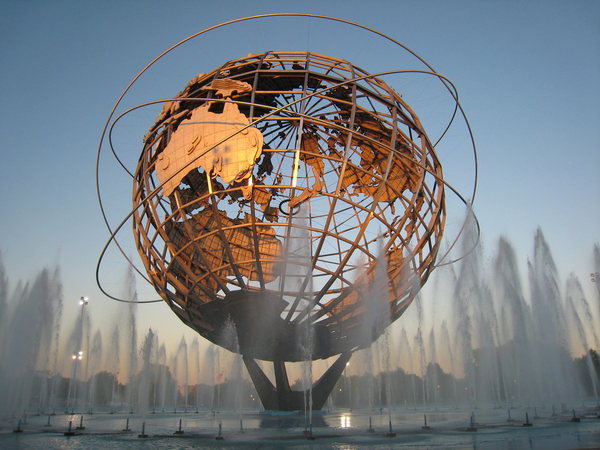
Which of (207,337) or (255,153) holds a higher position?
(255,153)

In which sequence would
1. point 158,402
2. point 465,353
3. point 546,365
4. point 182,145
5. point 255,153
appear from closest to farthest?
point 255,153 → point 182,145 → point 465,353 → point 546,365 → point 158,402

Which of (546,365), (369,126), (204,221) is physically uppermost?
(369,126)

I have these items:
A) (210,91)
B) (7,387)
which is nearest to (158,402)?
(7,387)

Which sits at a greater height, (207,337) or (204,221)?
(204,221)

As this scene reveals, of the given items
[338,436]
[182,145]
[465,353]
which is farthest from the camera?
[465,353]

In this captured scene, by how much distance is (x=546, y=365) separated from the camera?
14.1 m

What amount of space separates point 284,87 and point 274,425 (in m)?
8.78

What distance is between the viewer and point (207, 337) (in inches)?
494

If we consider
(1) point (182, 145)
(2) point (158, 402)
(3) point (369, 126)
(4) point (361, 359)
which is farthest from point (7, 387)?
(2) point (158, 402)

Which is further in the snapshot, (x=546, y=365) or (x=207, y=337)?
(x=546, y=365)

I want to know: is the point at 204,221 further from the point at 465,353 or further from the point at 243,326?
the point at 465,353

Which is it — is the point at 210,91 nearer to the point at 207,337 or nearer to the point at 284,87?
the point at 284,87

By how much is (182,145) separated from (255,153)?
1996 mm

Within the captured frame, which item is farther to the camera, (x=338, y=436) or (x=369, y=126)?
(x=369, y=126)
